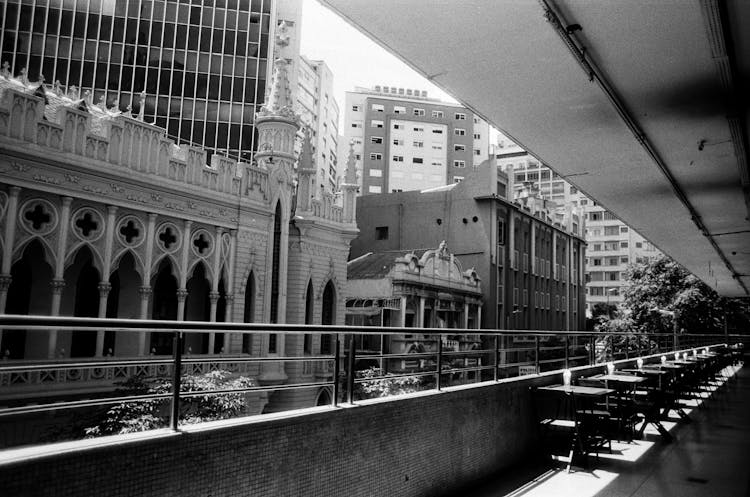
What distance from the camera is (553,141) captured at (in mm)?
8070

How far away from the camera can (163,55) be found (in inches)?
1697

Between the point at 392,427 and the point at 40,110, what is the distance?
15.7 metres

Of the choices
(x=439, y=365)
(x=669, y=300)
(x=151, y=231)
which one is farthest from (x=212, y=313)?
(x=669, y=300)

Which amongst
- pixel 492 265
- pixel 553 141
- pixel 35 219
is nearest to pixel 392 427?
pixel 553 141

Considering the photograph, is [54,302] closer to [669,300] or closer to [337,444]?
[337,444]

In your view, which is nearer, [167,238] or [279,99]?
[167,238]

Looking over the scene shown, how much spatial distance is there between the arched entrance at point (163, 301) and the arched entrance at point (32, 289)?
11.7 ft

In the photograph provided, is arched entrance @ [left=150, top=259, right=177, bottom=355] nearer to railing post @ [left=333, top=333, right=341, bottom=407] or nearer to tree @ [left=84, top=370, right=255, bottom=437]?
tree @ [left=84, top=370, right=255, bottom=437]

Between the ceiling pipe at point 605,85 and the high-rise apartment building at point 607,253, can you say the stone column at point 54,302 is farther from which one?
the high-rise apartment building at point 607,253

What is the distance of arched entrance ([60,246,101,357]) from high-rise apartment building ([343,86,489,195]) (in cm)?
5882

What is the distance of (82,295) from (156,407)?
1069 centimetres

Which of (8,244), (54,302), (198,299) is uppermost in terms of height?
(8,244)

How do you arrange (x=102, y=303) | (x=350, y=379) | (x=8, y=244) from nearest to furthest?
1. (x=350, y=379)
2. (x=8, y=244)
3. (x=102, y=303)

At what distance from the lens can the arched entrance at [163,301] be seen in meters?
20.9
